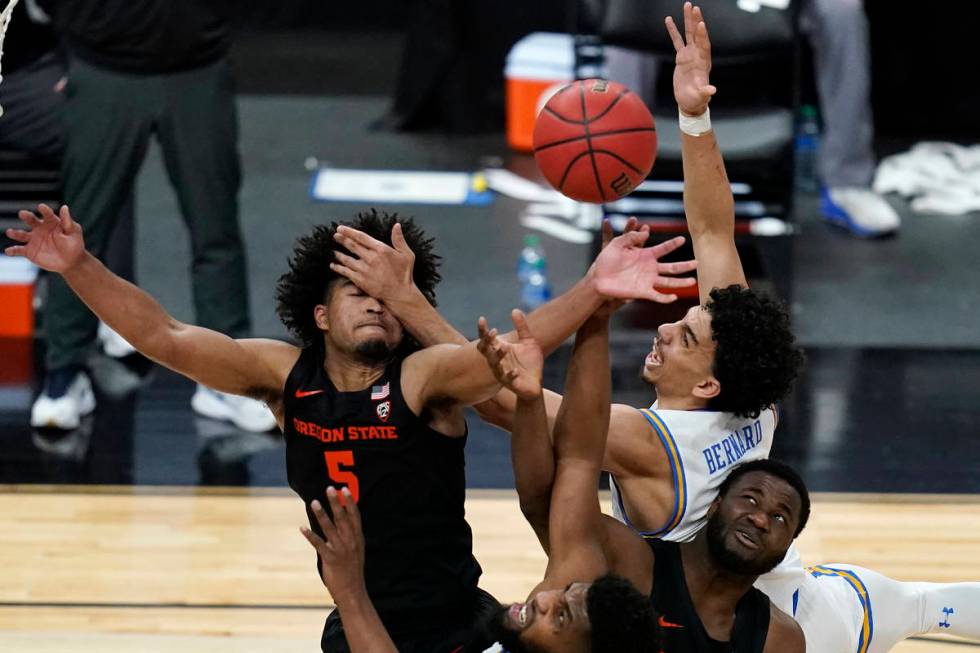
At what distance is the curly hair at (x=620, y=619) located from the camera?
3518 millimetres

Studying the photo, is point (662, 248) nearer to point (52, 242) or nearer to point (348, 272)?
point (348, 272)

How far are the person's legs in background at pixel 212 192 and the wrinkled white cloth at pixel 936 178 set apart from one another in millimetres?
4644

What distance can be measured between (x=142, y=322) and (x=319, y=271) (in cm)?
52

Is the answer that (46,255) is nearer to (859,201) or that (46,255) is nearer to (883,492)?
(883,492)

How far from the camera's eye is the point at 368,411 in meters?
4.07

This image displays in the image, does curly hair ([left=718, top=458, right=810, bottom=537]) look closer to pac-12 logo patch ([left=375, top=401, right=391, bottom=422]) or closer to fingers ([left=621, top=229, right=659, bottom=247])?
fingers ([left=621, top=229, right=659, bottom=247])

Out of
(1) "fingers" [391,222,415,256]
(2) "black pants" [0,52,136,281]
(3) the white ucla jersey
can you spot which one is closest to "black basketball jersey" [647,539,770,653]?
(3) the white ucla jersey

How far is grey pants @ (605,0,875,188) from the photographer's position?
30.0ft

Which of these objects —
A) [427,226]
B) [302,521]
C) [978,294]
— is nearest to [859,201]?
[978,294]

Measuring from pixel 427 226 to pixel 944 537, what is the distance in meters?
4.10

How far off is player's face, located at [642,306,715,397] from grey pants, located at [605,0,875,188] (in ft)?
17.1

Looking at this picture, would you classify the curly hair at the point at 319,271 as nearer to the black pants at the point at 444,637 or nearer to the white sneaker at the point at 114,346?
the black pants at the point at 444,637

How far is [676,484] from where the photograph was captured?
13.7 ft

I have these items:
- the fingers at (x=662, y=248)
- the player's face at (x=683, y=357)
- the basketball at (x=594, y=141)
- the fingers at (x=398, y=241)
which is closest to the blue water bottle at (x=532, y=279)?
the basketball at (x=594, y=141)
